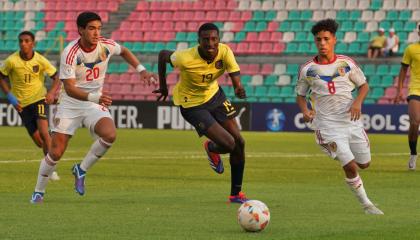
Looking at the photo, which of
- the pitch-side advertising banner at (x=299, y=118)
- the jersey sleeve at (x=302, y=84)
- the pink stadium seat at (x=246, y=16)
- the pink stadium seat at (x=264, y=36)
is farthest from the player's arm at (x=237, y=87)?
the pink stadium seat at (x=246, y=16)

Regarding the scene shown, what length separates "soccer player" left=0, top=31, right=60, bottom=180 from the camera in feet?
58.5

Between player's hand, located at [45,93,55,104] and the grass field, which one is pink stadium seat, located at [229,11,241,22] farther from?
player's hand, located at [45,93,55,104]

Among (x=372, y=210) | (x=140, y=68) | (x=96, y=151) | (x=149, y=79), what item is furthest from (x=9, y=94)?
(x=372, y=210)

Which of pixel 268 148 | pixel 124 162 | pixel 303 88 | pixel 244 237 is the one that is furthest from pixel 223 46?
pixel 268 148

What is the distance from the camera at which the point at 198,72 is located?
13805 millimetres

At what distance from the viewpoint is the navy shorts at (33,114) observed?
18109 millimetres

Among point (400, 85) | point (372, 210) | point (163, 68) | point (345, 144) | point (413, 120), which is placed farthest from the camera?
point (413, 120)

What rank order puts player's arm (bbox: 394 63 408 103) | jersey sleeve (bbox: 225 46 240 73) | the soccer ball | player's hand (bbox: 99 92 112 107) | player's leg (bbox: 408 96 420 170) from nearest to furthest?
the soccer ball, player's hand (bbox: 99 92 112 107), jersey sleeve (bbox: 225 46 240 73), player's arm (bbox: 394 63 408 103), player's leg (bbox: 408 96 420 170)

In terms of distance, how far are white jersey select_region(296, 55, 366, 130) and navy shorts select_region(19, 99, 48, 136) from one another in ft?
22.4

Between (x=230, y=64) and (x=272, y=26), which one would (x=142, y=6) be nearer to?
(x=272, y=26)

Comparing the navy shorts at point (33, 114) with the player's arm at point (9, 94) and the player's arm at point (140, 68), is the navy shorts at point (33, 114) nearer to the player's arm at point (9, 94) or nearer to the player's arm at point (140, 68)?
the player's arm at point (9, 94)

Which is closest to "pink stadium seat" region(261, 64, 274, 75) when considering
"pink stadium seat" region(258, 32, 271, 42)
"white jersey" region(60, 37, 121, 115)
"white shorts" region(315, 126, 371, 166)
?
"pink stadium seat" region(258, 32, 271, 42)

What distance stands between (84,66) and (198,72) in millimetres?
1401

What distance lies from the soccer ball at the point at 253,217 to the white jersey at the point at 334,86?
2.46m
